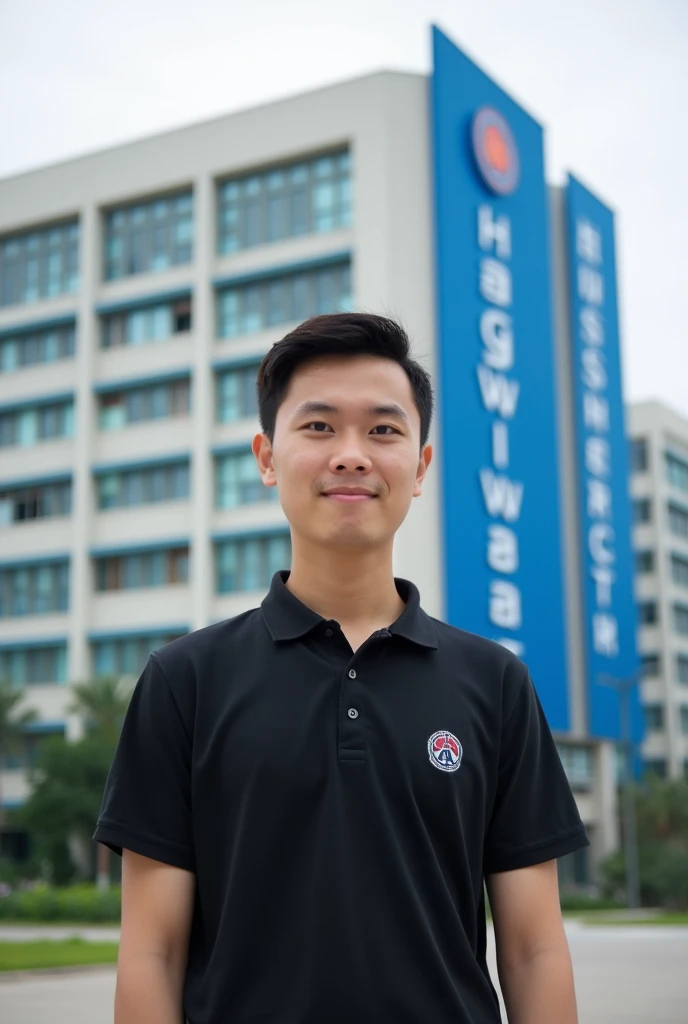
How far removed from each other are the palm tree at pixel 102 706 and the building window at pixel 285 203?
1532 centimetres

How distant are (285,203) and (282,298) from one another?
10.4 feet

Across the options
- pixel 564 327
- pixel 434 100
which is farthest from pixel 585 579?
pixel 434 100

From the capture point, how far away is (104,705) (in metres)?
39.4

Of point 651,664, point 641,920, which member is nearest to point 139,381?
point 641,920

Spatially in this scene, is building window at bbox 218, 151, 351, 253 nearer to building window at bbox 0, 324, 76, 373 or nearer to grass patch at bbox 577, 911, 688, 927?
building window at bbox 0, 324, 76, 373

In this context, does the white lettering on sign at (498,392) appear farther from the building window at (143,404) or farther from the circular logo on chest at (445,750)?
the circular logo on chest at (445,750)

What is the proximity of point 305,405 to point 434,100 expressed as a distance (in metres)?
38.3

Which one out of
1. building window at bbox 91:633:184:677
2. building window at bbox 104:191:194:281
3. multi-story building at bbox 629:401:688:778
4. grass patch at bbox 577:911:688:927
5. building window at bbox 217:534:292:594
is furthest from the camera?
multi-story building at bbox 629:401:688:778

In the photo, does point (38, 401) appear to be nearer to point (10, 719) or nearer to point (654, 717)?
point (10, 719)

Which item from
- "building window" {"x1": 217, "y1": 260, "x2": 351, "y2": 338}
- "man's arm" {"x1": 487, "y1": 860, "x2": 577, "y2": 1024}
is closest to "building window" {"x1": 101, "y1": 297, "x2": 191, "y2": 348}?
"building window" {"x1": 217, "y1": 260, "x2": 351, "y2": 338}

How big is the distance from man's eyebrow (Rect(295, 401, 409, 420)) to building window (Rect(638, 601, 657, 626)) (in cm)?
6544

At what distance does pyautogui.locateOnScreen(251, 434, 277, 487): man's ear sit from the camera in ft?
8.97

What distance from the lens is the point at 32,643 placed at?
44.3 metres

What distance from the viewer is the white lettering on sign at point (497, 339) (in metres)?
38.3
